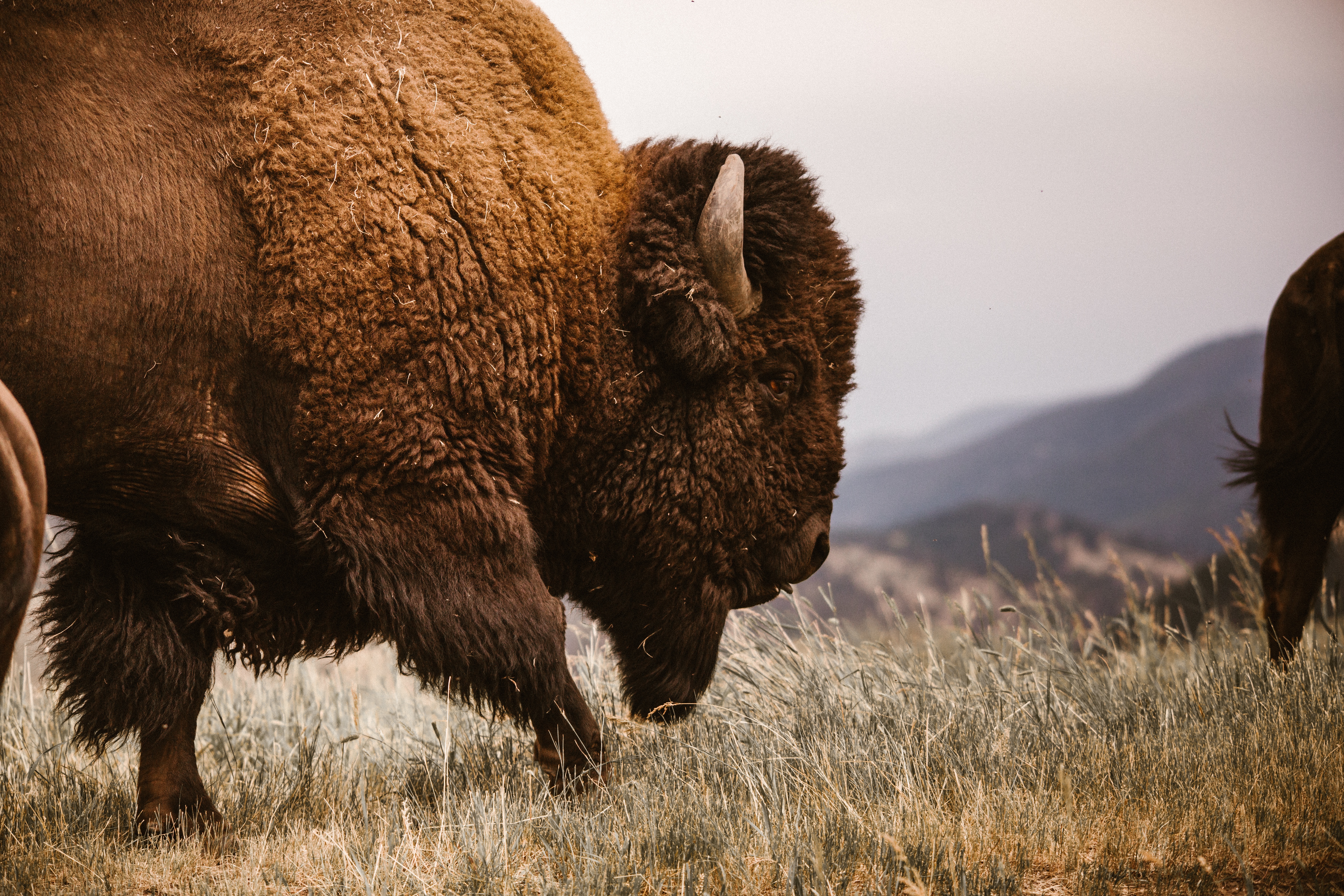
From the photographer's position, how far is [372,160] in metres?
2.56

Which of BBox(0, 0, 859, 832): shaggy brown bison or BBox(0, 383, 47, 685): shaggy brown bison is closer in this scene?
BBox(0, 383, 47, 685): shaggy brown bison

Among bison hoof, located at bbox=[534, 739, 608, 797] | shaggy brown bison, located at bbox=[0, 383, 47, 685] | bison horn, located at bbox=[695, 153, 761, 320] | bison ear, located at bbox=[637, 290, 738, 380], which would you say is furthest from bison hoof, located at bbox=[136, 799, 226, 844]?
bison horn, located at bbox=[695, 153, 761, 320]

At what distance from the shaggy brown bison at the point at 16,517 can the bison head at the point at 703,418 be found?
1527 millimetres

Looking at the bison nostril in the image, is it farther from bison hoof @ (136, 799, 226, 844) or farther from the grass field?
bison hoof @ (136, 799, 226, 844)

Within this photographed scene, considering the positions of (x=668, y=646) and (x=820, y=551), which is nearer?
(x=668, y=646)

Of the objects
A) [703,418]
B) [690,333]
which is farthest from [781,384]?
[690,333]

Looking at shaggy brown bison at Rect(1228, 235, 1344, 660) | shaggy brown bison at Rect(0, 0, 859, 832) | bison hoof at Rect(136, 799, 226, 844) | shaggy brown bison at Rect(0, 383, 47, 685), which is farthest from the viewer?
shaggy brown bison at Rect(1228, 235, 1344, 660)

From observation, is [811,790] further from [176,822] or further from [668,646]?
[176,822]

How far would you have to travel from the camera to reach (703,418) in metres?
2.99

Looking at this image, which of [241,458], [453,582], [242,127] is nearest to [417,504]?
[453,582]

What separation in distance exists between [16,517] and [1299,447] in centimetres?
406

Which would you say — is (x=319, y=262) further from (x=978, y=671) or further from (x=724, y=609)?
(x=978, y=671)

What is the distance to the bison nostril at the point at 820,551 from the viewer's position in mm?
3383

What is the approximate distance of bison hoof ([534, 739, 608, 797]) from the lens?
286 centimetres
